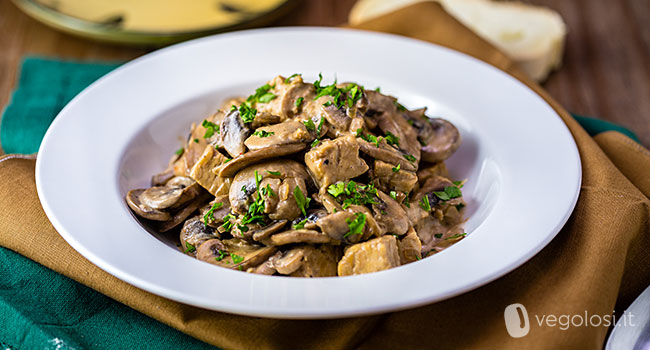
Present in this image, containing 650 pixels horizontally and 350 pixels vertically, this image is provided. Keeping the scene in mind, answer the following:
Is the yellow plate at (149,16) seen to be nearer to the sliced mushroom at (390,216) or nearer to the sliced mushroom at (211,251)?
the sliced mushroom at (211,251)

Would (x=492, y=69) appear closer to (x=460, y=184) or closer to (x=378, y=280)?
(x=460, y=184)

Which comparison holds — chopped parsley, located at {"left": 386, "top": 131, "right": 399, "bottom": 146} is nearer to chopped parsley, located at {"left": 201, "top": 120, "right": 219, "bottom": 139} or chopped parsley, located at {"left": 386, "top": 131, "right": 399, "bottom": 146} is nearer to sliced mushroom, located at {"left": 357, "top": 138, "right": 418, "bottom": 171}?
sliced mushroom, located at {"left": 357, "top": 138, "right": 418, "bottom": 171}

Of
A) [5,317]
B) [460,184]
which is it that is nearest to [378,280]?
[460,184]

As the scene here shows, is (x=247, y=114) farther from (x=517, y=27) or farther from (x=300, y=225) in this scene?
(x=517, y=27)

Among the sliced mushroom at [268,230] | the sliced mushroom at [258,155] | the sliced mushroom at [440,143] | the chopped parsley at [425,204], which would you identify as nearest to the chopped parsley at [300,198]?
the sliced mushroom at [268,230]

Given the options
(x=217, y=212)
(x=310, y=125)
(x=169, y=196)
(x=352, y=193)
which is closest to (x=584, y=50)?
(x=310, y=125)

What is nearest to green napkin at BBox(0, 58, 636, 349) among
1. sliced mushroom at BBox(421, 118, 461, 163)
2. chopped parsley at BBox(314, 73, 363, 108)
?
chopped parsley at BBox(314, 73, 363, 108)
